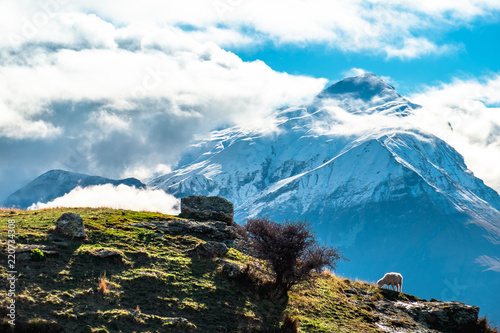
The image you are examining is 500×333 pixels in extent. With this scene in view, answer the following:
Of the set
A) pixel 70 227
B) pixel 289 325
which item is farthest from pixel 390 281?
pixel 70 227

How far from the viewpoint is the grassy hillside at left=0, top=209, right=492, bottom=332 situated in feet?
69.6

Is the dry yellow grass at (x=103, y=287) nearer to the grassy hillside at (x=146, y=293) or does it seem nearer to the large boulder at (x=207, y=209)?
the grassy hillside at (x=146, y=293)

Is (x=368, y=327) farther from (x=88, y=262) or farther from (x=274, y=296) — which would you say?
(x=88, y=262)

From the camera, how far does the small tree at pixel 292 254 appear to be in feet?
93.3

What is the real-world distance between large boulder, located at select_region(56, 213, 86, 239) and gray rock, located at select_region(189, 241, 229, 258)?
7476 millimetres

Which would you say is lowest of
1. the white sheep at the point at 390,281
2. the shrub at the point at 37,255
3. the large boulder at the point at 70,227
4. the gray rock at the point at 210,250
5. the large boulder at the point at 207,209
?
the shrub at the point at 37,255

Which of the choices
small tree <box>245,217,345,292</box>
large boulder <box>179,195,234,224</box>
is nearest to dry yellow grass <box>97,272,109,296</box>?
small tree <box>245,217,345,292</box>

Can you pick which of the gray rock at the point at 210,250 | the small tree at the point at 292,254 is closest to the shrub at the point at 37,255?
the gray rock at the point at 210,250

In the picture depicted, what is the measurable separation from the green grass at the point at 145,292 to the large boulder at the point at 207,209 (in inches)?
294

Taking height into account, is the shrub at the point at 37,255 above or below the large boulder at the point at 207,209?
below

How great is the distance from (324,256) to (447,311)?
1074 centimetres

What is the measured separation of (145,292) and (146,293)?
4.4 inches

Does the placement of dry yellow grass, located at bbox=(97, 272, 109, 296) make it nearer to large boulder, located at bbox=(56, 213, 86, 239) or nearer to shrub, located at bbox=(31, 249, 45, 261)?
shrub, located at bbox=(31, 249, 45, 261)

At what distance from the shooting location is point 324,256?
28.7m
